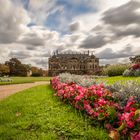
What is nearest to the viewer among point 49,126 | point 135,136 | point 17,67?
point 135,136

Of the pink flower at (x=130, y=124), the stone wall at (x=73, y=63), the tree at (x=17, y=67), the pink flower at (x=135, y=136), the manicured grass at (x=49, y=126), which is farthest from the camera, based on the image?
the stone wall at (x=73, y=63)

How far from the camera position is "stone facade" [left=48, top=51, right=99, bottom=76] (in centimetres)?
10281

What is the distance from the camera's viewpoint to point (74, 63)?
106 metres

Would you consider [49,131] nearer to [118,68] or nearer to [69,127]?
[69,127]

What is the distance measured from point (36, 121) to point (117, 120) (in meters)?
2.36

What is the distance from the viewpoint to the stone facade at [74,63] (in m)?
103

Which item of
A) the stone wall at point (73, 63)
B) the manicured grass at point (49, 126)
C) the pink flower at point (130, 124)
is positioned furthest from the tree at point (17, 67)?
the pink flower at point (130, 124)

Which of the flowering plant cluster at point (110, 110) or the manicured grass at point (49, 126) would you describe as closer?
the flowering plant cluster at point (110, 110)

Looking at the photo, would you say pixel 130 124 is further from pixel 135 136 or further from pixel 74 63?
pixel 74 63

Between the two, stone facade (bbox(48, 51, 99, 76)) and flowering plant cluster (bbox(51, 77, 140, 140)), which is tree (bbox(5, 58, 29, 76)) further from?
flowering plant cluster (bbox(51, 77, 140, 140))

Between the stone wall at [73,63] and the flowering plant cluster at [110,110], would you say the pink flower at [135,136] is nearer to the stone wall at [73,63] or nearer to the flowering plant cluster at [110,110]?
the flowering plant cluster at [110,110]

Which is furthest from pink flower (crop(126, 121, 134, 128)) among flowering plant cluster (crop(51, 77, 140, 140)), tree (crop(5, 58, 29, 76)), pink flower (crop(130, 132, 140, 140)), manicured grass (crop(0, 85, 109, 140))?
tree (crop(5, 58, 29, 76))

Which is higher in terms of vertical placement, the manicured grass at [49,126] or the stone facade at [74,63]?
the stone facade at [74,63]

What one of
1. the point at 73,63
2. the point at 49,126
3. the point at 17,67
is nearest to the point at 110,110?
the point at 49,126
